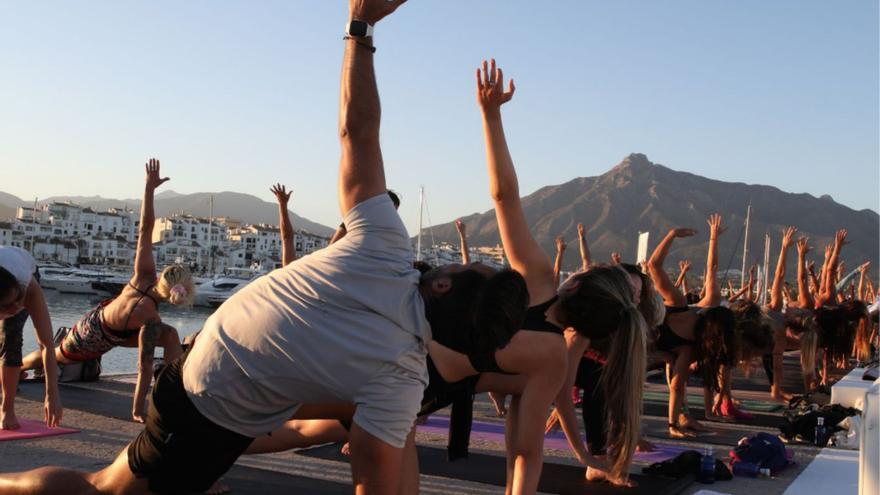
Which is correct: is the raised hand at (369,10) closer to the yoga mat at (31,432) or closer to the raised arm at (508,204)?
the raised arm at (508,204)

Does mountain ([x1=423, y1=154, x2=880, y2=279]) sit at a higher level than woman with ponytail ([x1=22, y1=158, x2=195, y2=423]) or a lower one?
higher

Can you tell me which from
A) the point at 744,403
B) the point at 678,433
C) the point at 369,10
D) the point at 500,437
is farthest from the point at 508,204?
the point at 744,403

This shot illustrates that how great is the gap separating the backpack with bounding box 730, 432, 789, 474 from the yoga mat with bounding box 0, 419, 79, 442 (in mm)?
4921

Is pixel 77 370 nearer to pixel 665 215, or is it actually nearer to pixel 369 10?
pixel 369 10

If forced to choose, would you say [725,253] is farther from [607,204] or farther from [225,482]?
[225,482]

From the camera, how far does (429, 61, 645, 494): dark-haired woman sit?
12.3 feet

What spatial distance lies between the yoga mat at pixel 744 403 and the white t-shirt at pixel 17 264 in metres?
7.10

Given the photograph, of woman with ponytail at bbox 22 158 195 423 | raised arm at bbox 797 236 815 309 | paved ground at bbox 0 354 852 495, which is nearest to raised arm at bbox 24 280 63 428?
paved ground at bbox 0 354 852 495

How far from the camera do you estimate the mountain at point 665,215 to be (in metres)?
121

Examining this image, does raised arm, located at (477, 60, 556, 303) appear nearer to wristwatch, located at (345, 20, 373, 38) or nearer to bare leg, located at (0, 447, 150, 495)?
wristwatch, located at (345, 20, 373, 38)

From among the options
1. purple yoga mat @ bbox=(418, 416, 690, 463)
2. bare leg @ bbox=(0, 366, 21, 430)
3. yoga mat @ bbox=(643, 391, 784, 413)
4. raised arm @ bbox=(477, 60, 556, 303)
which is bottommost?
yoga mat @ bbox=(643, 391, 784, 413)

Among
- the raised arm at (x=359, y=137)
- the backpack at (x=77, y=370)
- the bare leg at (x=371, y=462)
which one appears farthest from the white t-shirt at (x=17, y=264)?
the backpack at (x=77, y=370)

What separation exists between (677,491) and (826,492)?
3.33ft

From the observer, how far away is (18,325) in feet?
19.7
